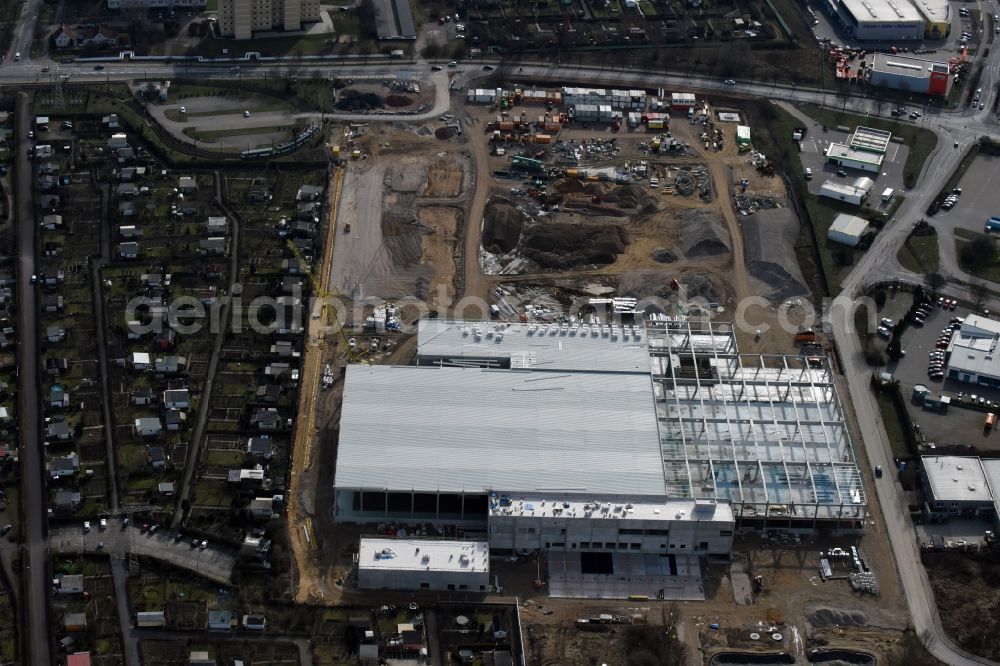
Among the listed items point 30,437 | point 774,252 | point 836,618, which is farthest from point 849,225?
point 30,437

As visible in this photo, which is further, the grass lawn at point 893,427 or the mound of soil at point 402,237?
the mound of soil at point 402,237

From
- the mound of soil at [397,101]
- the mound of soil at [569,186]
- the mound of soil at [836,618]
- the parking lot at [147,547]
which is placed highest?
the mound of soil at [569,186]

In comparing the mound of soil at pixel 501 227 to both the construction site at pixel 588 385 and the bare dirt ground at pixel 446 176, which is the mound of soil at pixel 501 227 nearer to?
the construction site at pixel 588 385

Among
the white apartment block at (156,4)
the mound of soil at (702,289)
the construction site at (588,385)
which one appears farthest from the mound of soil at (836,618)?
the white apartment block at (156,4)

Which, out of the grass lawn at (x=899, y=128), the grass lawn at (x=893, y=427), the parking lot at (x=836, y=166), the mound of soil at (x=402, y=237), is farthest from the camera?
the grass lawn at (x=899, y=128)

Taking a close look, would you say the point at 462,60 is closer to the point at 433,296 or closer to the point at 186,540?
the point at 433,296

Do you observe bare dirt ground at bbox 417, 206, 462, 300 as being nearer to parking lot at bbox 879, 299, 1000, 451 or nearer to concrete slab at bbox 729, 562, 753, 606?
concrete slab at bbox 729, 562, 753, 606
